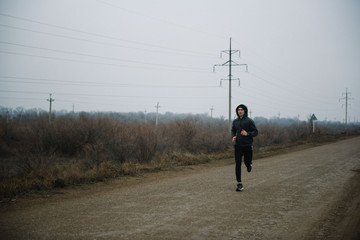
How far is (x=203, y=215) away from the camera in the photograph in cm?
536

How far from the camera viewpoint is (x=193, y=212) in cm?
555

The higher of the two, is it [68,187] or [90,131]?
[90,131]

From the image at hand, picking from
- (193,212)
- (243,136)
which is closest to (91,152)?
(243,136)

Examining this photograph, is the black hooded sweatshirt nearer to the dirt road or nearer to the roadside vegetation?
the dirt road

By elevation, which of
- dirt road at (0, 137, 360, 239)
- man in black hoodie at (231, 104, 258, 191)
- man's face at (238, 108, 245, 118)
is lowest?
dirt road at (0, 137, 360, 239)

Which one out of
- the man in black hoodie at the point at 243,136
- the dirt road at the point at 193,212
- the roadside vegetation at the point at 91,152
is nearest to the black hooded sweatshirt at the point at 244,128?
the man in black hoodie at the point at 243,136

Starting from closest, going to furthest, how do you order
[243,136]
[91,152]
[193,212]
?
[193,212] < [243,136] < [91,152]

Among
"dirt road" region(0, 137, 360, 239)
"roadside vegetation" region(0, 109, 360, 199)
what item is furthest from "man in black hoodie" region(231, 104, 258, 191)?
"roadside vegetation" region(0, 109, 360, 199)

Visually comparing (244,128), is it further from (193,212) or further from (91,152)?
(91,152)

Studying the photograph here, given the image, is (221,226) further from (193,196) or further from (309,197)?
(309,197)

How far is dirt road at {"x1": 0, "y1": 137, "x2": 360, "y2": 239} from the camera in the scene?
4.47 meters

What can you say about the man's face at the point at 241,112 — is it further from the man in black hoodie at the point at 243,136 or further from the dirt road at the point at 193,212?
the dirt road at the point at 193,212

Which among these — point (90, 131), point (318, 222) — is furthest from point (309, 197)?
point (90, 131)

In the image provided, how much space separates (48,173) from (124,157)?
4.55 metres
